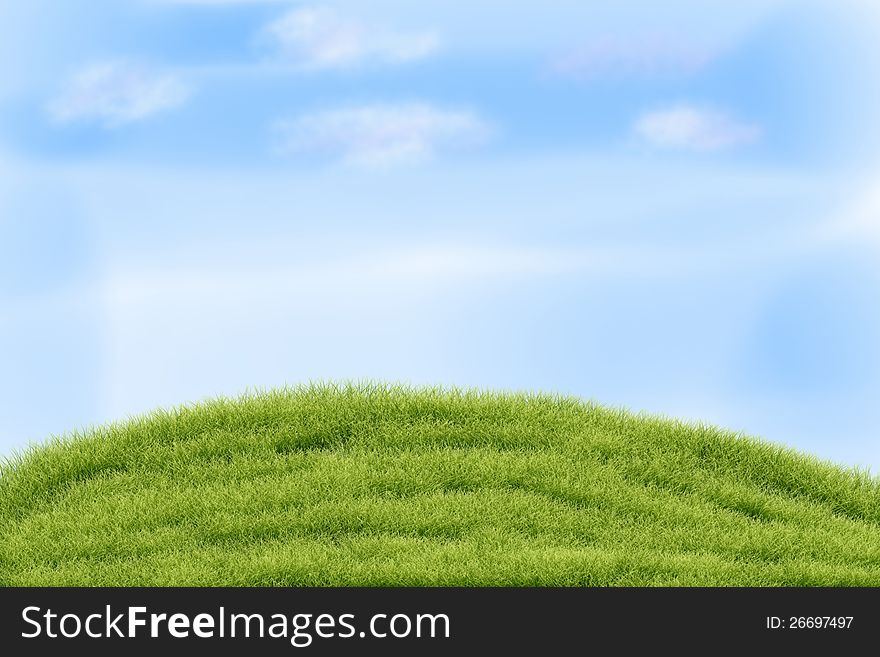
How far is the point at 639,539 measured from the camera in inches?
263

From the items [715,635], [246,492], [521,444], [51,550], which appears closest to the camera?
[715,635]

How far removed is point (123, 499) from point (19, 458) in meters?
1.28

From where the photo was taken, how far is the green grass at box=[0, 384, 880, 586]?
626cm

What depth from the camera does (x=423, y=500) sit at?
6973 mm

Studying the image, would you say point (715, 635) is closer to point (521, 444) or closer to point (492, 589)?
point (492, 589)

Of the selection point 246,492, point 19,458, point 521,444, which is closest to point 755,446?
point 521,444

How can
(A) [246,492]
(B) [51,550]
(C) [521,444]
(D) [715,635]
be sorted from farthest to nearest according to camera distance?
(C) [521,444]
(A) [246,492]
(B) [51,550]
(D) [715,635]

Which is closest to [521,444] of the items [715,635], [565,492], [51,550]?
[565,492]

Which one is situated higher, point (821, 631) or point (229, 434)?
point (229, 434)

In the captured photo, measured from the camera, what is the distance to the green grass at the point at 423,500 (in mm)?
6262

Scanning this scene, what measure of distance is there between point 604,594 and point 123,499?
10.8ft

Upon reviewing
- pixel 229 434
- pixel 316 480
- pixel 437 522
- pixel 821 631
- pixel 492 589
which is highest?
pixel 229 434

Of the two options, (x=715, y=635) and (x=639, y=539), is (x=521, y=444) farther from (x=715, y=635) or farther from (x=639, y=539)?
(x=715, y=635)

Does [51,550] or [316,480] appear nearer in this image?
[51,550]
